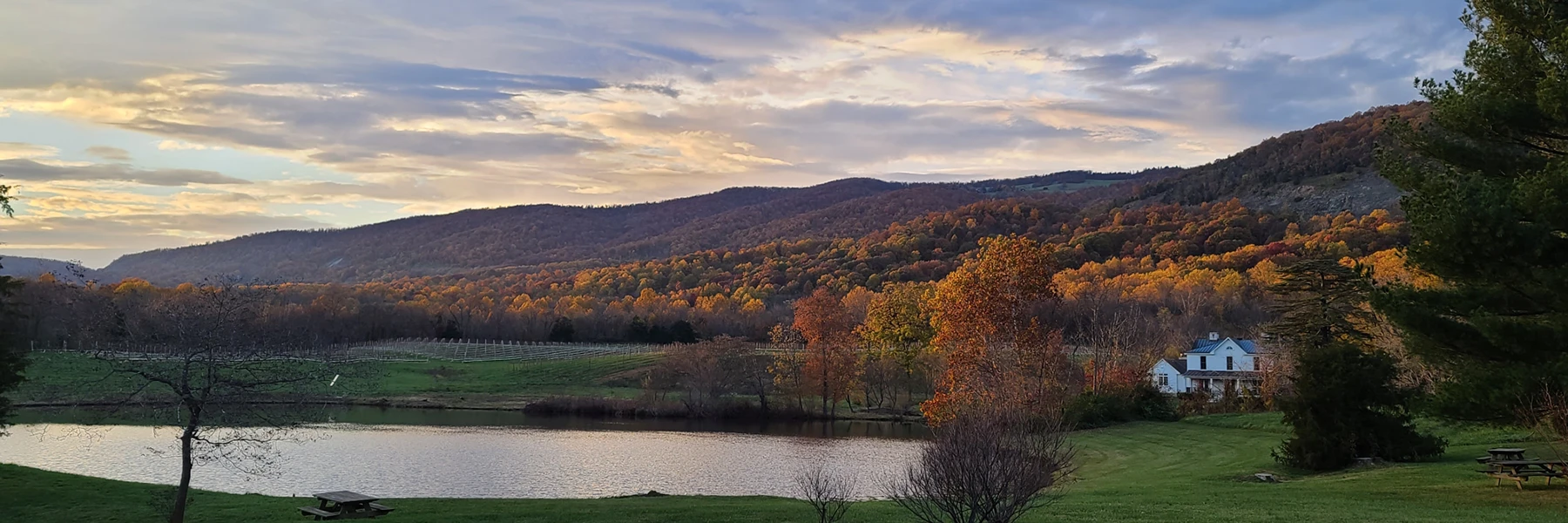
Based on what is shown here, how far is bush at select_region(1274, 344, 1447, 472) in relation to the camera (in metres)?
23.1

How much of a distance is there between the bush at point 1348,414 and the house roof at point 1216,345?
40.3 metres

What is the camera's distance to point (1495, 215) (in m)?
13.3

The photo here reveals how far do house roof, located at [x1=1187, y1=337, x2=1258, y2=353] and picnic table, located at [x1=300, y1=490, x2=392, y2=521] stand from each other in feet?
186

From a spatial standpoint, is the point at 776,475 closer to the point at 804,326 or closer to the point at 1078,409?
the point at 1078,409

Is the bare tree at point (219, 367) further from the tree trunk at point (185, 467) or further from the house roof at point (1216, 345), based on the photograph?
the house roof at point (1216, 345)

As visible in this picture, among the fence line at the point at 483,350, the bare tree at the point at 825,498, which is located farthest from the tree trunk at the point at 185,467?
the fence line at the point at 483,350

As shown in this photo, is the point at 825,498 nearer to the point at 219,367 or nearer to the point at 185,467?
the point at 219,367

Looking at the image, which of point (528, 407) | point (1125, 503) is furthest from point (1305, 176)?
point (1125, 503)

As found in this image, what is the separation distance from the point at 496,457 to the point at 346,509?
19506 mm

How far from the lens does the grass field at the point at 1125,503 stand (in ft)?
49.6

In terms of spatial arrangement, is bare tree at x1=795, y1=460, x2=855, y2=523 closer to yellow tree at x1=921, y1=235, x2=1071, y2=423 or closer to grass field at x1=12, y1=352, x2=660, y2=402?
yellow tree at x1=921, y1=235, x2=1071, y2=423

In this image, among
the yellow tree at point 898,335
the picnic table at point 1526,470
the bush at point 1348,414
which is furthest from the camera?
the yellow tree at point 898,335

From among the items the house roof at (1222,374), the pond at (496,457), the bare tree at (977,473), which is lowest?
the pond at (496,457)

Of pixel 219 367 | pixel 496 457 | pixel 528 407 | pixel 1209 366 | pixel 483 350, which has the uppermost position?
pixel 219 367
